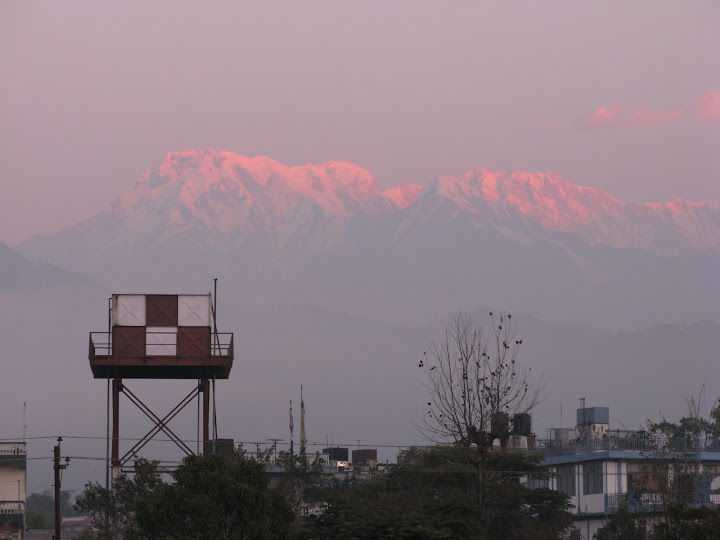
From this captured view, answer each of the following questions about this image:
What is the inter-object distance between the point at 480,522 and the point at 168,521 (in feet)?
43.9

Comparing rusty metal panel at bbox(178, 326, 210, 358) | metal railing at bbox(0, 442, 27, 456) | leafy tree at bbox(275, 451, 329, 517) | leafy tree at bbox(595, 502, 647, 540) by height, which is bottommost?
leafy tree at bbox(595, 502, 647, 540)

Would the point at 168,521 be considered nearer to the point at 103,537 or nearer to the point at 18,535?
the point at 103,537

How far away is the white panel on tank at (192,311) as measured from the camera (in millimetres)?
68812

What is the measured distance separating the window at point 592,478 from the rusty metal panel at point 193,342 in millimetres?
30213

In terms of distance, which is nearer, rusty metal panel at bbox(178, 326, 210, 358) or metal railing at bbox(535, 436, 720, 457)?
rusty metal panel at bbox(178, 326, 210, 358)

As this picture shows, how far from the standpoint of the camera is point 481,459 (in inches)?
1902

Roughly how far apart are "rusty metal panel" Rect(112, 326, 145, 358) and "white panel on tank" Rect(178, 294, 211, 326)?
2.43m

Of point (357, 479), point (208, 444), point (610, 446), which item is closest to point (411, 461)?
point (357, 479)

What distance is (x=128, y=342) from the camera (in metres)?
68.1

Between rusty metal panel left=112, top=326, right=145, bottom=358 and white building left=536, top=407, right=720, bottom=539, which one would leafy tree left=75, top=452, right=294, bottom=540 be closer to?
rusty metal panel left=112, top=326, right=145, bottom=358

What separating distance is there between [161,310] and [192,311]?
1.80 m

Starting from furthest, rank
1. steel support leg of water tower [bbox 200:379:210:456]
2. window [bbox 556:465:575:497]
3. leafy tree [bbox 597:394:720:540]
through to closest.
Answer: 1. window [bbox 556:465:575:497]
2. steel support leg of water tower [bbox 200:379:210:456]
3. leafy tree [bbox 597:394:720:540]

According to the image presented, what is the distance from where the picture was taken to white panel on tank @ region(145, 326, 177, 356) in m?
68.1

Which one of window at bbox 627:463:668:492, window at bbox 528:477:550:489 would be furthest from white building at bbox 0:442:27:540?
window at bbox 627:463:668:492
